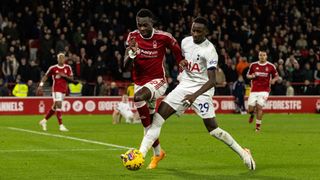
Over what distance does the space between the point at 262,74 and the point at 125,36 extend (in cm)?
1315

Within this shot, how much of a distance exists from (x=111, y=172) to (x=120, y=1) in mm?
27028

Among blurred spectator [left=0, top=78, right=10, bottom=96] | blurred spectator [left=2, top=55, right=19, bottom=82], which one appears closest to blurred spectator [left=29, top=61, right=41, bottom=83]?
blurred spectator [left=2, top=55, right=19, bottom=82]

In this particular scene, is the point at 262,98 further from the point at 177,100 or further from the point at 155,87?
the point at 177,100

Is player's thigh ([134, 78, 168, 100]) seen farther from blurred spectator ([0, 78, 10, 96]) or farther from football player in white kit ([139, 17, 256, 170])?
blurred spectator ([0, 78, 10, 96])

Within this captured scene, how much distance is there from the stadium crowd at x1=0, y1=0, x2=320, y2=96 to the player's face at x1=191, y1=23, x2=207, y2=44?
21672 millimetres

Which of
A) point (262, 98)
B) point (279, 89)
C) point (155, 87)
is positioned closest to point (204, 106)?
point (155, 87)

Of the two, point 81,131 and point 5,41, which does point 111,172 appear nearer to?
point 81,131

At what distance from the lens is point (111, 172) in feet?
41.5

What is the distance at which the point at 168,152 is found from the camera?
16.4m

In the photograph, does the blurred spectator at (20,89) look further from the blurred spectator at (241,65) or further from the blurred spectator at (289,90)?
the blurred spectator at (289,90)

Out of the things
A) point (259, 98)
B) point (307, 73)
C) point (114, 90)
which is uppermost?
point (307, 73)

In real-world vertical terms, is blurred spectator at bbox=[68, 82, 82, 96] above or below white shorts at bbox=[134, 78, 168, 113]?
below

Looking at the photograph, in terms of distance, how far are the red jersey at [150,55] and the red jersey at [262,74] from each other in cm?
1188

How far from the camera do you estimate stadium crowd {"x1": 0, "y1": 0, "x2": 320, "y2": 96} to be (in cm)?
3453
